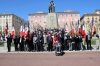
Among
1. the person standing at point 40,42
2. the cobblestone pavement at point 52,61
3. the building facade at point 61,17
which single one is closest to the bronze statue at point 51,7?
the person standing at point 40,42

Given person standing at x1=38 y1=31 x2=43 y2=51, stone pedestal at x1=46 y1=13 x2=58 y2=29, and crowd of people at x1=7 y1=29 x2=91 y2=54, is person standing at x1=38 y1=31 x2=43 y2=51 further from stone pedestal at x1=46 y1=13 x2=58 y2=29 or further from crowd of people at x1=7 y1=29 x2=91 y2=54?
stone pedestal at x1=46 y1=13 x2=58 y2=29

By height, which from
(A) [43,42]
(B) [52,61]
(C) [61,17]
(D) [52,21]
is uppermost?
(C) [61,17]

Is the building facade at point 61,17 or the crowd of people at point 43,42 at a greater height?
the building facade at point 61,17

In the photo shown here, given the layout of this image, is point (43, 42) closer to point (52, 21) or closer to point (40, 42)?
point (40, 42)

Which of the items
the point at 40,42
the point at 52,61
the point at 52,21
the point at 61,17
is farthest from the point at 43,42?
the point at 61,17

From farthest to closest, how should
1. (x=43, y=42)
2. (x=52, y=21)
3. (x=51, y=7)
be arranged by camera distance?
(x=51, y=7), (x=52, y=21), (x=43, y=42)

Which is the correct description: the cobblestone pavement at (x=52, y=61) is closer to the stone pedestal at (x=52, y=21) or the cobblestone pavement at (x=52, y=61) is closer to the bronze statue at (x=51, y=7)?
the stone pedestal at (x=52, y=21)

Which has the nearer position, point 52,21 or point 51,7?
point 52,21

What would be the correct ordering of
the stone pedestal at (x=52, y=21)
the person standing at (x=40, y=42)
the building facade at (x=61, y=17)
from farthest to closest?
the building facade at (x=61, y=17), the stone pedestal at (x=52, y=21), the person standing at (x=40, y=42)

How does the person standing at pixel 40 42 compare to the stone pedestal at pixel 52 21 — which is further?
the stone pedestal at pixel 52 21

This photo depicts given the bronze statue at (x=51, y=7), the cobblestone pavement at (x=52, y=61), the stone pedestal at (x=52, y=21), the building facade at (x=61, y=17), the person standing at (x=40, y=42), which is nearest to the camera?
the cobblestone pavement at (x=52, y=61)

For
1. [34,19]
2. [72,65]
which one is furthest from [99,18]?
[72,65]

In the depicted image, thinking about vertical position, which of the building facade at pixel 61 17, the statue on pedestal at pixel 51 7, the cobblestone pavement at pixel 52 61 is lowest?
the cobblestone pavement at pixel 52 61

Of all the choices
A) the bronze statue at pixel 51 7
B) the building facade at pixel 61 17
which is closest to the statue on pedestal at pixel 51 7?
the bronze statue at pixel 51 7
